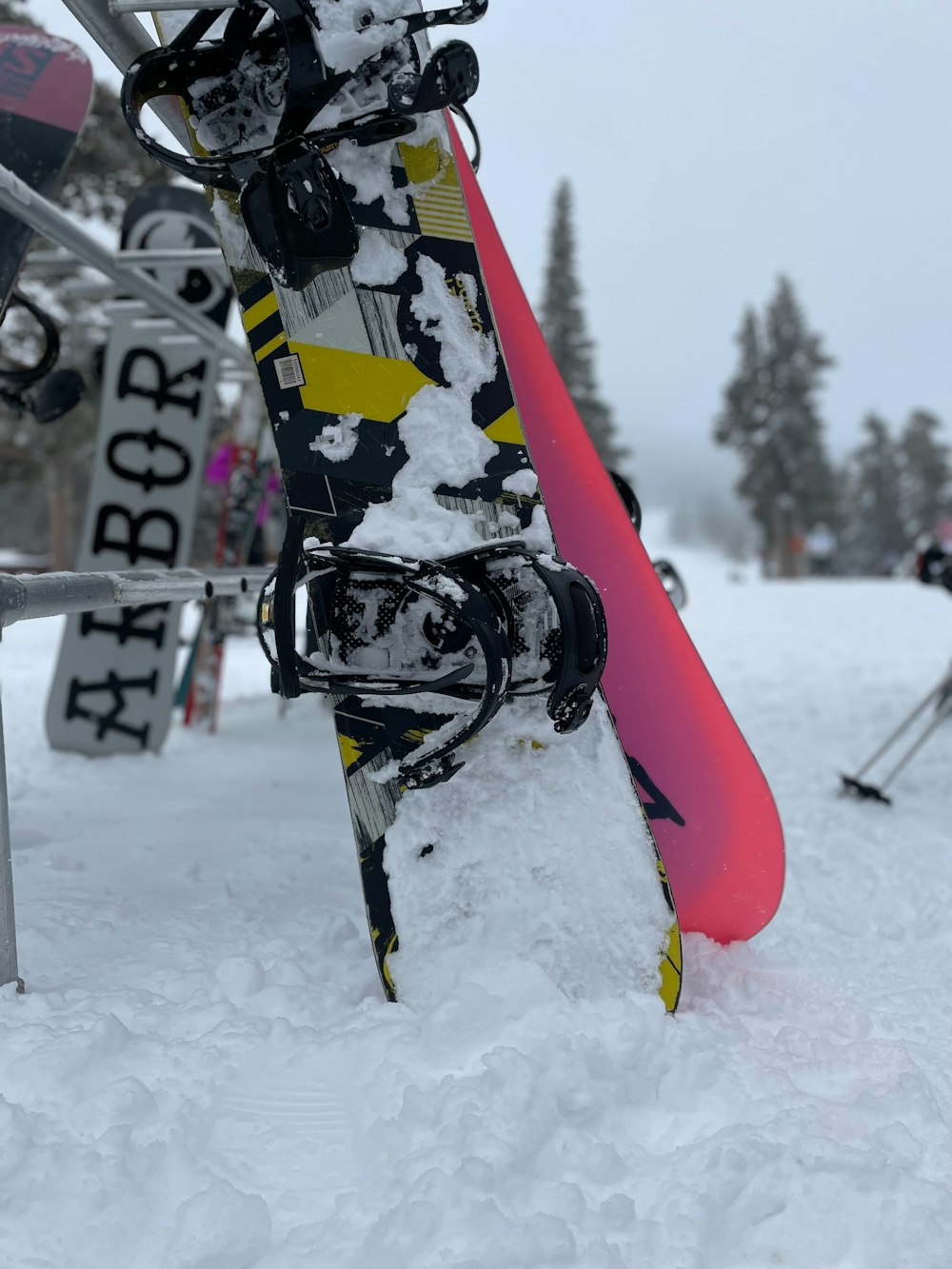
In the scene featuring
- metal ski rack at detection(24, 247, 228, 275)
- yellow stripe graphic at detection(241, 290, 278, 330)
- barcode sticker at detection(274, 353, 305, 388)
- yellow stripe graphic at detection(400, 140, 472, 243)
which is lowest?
barcode sticker at detection(274, 353, 305, 388)

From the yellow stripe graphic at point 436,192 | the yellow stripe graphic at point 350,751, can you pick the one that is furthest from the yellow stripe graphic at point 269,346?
the yellow stripe graphic at point 350,751

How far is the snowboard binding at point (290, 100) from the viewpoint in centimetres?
140

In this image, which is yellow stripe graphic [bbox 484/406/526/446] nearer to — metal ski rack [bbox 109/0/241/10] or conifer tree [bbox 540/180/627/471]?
metal ski rack [bbox 109/0/241/10]

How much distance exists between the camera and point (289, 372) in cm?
154

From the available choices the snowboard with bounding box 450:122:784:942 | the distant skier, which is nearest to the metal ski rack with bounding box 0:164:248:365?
the snowboard with bounding box 450:122:784:942

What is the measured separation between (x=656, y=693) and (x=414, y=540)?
2.18 feet

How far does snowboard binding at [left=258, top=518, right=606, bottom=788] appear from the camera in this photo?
135 centimetres

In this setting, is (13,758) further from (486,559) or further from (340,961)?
(486,559)

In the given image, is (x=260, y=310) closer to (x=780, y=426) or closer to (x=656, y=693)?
(x=656, y=693)

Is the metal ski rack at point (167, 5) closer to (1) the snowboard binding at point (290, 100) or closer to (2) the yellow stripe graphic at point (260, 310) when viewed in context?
(1) the snowboard binding at point (290, 100)

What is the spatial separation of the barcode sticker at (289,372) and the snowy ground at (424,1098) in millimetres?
1055

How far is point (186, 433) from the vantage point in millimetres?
3879

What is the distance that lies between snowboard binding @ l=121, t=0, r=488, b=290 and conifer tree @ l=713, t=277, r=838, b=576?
28522 millimetres

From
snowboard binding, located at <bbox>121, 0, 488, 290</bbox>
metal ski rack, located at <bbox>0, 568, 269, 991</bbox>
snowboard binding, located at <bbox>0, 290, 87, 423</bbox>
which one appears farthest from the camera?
snowboard binding, located at <bbox>0, 290, 87, 423</bbox>
